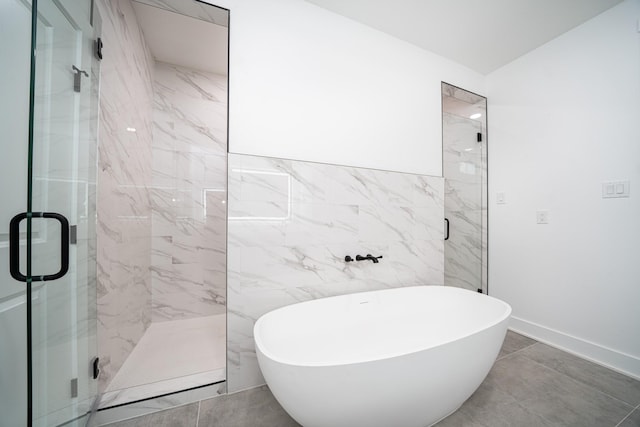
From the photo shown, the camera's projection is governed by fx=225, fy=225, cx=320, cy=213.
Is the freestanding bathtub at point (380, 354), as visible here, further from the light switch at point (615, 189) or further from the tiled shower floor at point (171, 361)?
the light switch at point (615, 189)

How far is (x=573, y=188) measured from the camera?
185 centimetres

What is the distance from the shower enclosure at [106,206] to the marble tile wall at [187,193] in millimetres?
13

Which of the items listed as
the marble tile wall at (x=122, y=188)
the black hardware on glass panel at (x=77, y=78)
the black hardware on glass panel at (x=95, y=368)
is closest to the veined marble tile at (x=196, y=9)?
the marble tile wall at (x=122, y=188)

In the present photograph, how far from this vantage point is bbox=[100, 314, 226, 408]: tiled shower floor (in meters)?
1.29

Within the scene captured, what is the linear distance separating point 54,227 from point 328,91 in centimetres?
167

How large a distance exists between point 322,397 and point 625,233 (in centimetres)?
234

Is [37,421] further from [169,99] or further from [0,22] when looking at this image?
[169,99]

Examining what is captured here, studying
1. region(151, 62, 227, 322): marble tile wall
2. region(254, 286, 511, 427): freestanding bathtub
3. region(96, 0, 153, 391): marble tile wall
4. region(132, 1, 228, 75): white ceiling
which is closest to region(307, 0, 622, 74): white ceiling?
region(132, 1, 228, 75): white ceiling

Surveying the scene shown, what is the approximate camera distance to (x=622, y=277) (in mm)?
1605

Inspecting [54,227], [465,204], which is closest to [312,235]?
[54,227]

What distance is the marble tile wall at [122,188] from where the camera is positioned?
1331mm

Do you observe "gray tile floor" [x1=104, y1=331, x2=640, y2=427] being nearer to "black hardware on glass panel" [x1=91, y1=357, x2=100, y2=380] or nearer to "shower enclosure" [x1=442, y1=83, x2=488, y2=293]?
"black hardware on glass panel" [x1=91, y1=357, x2=100, y2=380]

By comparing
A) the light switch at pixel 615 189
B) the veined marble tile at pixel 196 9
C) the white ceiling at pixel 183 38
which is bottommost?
the light switch at pixel 615 189

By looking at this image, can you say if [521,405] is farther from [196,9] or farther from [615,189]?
[196,9]
